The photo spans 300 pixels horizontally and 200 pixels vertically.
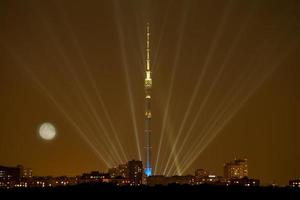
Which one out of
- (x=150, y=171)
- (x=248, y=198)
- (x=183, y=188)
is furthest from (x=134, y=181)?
(x=248, y=198)

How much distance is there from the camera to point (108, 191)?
211 ft

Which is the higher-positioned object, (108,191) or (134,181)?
(134,181)

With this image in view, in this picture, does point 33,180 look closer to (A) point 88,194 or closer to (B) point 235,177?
(B) point 235,177

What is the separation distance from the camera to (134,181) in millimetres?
146250

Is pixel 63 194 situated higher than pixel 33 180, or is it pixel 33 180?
pixel 33 180

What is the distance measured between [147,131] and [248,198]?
348 ft

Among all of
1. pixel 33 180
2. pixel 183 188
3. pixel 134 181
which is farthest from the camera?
pixel 134 181

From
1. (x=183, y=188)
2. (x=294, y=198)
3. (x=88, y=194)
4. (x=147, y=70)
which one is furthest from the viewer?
(x=147, y=70)

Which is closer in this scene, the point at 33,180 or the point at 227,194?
the point at 227,194

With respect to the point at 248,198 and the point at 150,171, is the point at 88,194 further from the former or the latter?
the point at 150,171

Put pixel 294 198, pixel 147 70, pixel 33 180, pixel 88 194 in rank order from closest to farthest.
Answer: pixel 294 198 < pixel 88 194 < pixel 33 180 < pixel 147 70

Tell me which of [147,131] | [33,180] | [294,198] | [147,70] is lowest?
[294,198]

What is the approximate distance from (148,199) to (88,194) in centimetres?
627

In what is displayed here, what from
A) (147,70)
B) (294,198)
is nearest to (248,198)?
(294,198)
